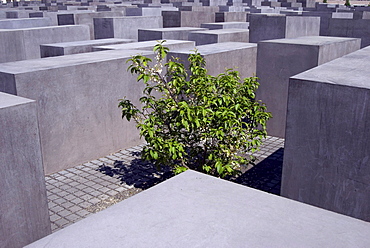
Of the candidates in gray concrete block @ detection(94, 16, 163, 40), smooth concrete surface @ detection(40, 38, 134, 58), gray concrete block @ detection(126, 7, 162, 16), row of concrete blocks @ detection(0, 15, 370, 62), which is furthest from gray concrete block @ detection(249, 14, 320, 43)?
gray concrete block @ detection(126, 7, 162, 16)

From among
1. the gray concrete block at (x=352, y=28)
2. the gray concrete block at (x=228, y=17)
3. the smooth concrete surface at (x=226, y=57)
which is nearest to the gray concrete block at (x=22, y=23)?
the gray concrete block at (x=228, y=17)

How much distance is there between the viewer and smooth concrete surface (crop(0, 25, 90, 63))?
1037cm

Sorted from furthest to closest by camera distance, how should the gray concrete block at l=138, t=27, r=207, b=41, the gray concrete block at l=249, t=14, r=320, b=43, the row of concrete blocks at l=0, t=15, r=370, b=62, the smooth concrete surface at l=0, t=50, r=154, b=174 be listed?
the gray concrete block at l=138, t=27, r=207, b=41 < the gray concrete block at l=249, t=14, r=320, b=43 < the row of concrete blocks at l=0, t=15, r=370, b=62 < the smooth concrete surface at l=0, t=50, r=154, b=174

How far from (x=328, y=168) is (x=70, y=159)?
444cm

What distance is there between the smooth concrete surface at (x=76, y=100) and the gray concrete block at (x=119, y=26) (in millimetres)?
5508

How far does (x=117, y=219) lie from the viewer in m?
2.34

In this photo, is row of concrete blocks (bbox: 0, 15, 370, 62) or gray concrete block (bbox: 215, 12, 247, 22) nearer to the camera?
row of concrete blocks (bbox: 0, 15, 370, 62)

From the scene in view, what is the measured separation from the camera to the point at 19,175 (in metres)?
4.27

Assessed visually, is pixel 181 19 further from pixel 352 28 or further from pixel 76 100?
pixel 76 100

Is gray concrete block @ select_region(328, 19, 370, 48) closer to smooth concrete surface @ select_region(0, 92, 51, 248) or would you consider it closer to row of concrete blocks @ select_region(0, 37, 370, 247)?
row of concrete blocks @ select_region(0, 37, 370, 247)

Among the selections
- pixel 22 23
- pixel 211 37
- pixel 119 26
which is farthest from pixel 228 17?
pixel 22 23

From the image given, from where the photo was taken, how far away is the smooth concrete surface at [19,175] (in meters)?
4.14

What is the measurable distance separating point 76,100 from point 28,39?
16.7 ft

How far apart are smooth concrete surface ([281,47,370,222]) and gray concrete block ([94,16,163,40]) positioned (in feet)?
31.6
